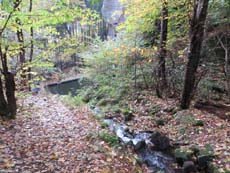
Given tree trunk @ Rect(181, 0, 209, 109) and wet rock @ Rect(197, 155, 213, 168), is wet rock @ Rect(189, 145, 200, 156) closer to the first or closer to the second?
wet rock @ Rect(197, 155, 213, 168)

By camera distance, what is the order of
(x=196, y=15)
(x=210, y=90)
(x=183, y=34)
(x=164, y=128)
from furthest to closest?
(x=183, y=34) → (x=210, y=90) → (x=164, y=128) → (x=196, y=15)

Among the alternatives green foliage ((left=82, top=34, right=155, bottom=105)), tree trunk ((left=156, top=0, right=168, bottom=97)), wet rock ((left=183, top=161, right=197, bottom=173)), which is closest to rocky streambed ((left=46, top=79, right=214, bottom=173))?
wet rock ((left=183, top=161, right=197, bottom=173))

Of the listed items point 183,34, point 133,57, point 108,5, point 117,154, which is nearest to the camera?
point 117,154

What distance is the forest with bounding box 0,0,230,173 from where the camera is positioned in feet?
18.5

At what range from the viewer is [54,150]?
5.80 m

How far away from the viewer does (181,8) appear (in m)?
10.8

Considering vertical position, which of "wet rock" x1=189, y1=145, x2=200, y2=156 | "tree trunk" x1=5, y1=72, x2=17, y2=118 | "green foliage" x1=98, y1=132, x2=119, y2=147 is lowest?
"green foliage" x1=98, y1=132, x2=119, y2=147

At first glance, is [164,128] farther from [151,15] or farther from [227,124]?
[151,15]

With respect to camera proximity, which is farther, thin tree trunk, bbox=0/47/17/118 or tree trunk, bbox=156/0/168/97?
tree trunk, bbox=156/0/168/97

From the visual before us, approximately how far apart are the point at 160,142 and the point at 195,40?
10.8 feet

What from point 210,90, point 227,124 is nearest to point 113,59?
point 210,90

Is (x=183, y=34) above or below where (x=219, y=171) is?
above

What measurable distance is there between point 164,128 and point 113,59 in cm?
754

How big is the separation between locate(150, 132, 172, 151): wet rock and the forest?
27 millimetres
